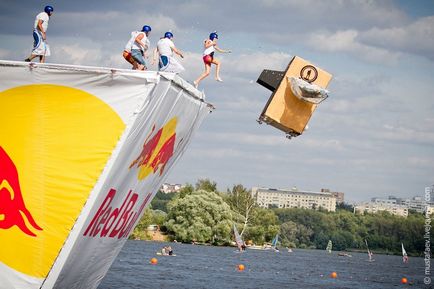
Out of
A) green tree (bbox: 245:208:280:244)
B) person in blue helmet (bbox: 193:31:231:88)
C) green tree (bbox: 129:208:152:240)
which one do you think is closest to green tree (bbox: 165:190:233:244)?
green tree (bbox: 129:208:152:240)

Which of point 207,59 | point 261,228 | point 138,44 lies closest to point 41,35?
point 138,44

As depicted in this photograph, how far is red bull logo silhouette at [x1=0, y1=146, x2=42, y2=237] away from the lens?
538 inches

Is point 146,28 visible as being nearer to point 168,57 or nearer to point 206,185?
point 168,57

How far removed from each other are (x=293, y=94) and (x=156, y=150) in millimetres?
3065

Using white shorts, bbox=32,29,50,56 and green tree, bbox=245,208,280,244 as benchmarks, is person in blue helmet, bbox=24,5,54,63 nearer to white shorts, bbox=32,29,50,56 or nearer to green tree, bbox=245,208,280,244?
white shorts, bbox=32,29,50,56

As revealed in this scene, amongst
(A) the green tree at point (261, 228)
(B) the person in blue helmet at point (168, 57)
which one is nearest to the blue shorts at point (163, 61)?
(B) the person in blue helmet at point (168, 57)

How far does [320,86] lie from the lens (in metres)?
14.2

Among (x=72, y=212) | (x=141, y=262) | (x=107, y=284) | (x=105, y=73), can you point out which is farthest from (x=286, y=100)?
(x=141, y=262)

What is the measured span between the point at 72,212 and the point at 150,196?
4.45m

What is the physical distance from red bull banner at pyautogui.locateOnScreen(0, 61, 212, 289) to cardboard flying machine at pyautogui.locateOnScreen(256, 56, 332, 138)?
5.26 feet

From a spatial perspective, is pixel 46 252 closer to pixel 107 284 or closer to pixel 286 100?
pixel 286 100

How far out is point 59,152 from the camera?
45.1 feet

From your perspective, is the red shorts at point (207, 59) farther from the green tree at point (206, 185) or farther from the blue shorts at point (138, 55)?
the green tree at point (206, 185)

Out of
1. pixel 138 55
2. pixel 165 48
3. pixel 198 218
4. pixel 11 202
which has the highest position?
pixel 198 218
